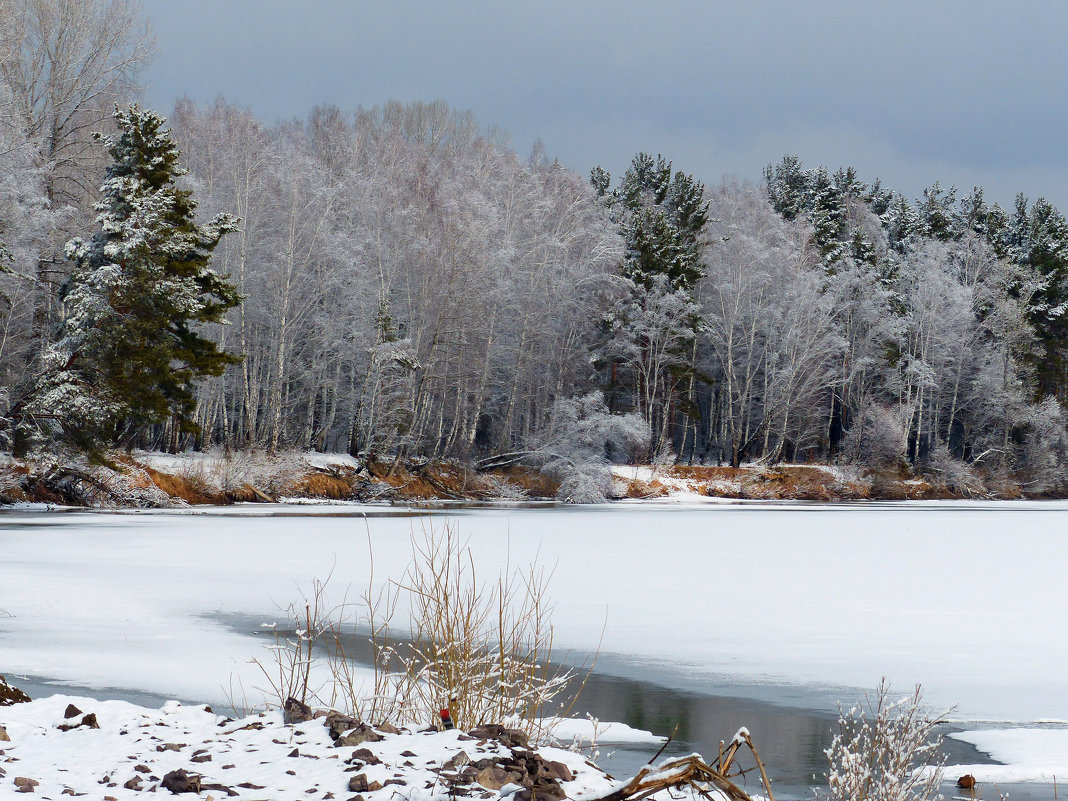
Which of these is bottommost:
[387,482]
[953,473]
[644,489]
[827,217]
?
[387,482]

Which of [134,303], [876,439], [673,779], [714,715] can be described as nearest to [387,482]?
[134,303]

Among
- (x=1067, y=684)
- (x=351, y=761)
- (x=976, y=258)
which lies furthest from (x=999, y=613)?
(x=976, y=258)

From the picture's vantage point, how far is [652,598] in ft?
41.0

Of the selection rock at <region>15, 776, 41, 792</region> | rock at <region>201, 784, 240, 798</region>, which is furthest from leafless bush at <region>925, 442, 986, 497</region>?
rock at <region>15, 776, 41, 792</region>

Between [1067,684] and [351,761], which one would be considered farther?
[1067,684]

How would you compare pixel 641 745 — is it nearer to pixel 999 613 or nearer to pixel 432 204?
pixel 999 613

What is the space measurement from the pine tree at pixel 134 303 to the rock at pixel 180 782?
23.4 meters

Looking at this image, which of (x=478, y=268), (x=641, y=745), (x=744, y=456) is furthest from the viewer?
(x=744, y=456)

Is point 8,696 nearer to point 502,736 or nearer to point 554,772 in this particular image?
point 502,736

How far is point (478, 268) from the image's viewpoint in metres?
40.9

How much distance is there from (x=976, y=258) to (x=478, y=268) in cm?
3140

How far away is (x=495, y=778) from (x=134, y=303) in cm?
2530

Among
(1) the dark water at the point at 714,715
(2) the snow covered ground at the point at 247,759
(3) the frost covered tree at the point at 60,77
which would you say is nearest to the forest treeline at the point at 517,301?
(3) the frost covered tree at the point at 60,77

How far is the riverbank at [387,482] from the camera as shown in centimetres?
2733
